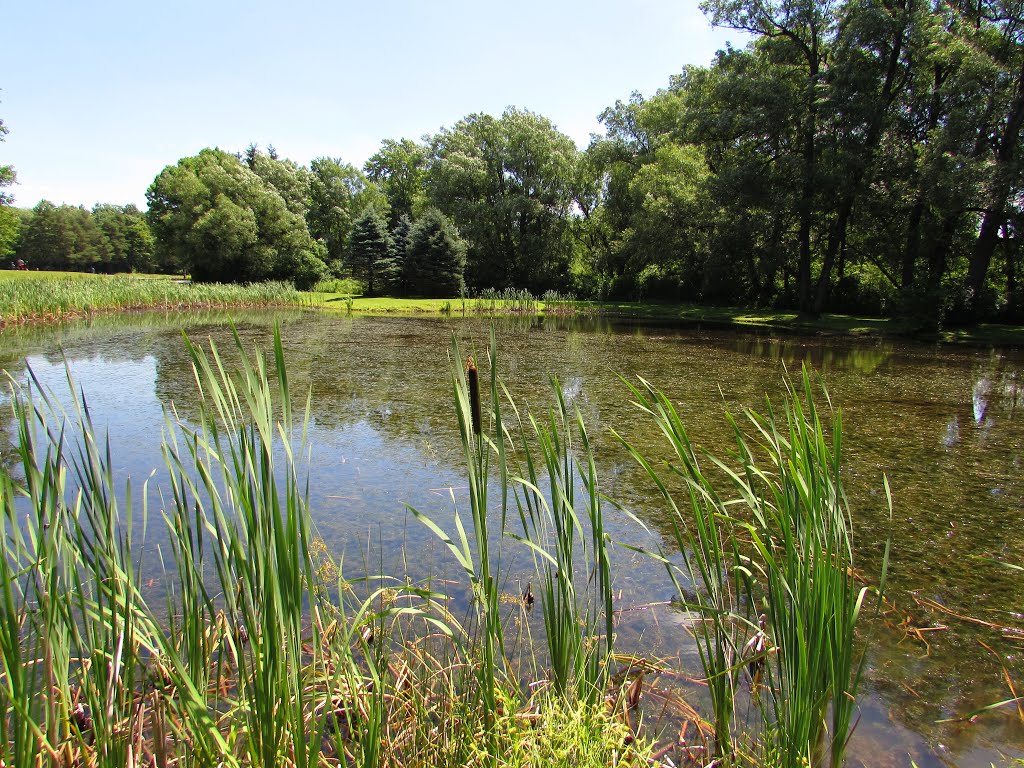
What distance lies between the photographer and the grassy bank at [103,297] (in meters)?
14.6

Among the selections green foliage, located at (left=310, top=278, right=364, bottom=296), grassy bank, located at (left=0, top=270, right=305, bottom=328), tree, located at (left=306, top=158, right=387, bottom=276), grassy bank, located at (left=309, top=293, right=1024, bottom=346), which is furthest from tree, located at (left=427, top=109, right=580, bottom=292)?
tree, located at (left=306, top=158, right=387, bottom=276)

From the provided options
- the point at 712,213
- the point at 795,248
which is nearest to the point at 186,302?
the point at 712,213

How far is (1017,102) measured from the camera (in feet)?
49.4

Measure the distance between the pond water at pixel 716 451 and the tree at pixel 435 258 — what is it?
16327mm

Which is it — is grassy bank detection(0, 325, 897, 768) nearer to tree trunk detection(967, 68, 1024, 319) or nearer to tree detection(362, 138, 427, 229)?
tree trunk detection(967, 68, 1024, 319)

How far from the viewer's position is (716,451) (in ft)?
17.8

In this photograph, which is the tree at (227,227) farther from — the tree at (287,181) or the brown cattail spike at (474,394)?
the brown cattail spike at (474,394)

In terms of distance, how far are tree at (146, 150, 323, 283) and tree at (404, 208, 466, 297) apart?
9.06 metres

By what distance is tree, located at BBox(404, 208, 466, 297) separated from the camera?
29562 mm

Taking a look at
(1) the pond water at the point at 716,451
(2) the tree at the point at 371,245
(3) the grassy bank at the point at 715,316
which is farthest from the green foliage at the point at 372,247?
(1) the pond water at the point at 716,451

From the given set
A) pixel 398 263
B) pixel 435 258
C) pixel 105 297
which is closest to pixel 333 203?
pixel 398 263

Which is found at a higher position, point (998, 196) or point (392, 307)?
point (998, 196)

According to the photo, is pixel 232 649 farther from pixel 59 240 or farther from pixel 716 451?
pixel 59 240

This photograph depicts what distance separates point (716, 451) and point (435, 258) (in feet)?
84.7
